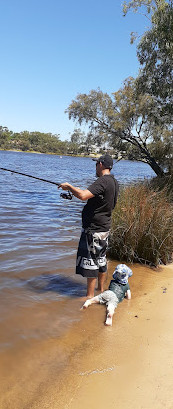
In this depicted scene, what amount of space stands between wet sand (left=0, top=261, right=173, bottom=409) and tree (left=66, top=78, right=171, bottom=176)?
579 inches

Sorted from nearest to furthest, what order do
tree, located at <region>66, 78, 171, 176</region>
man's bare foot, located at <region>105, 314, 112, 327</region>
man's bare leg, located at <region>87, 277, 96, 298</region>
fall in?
1. man's bare foot, located at <region>105, 314, 112, 327</region>
2. man's bare leg, located at <region>87, 277, 96, 298</region>
3. tree, located at <region>66, 78, 171, 176</region>

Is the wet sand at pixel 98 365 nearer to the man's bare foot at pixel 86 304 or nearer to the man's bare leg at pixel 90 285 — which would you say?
the man's bare foot at pixel 86 304

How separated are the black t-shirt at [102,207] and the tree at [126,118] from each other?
14.0 meters

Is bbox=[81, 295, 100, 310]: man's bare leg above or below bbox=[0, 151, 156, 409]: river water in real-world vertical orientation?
above

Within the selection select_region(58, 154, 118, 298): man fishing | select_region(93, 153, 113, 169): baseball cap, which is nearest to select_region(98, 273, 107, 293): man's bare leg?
select_region(58, 154, 118, 298): man fishing

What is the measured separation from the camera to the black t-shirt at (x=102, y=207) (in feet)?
14.0

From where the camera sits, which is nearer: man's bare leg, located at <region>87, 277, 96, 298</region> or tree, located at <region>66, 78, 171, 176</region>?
man's bare leg, located at <region>87, 277, 96, 298</region>

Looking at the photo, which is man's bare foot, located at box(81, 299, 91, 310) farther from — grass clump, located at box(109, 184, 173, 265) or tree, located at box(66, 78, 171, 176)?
tree, located at box(66, 78, 171, 176)

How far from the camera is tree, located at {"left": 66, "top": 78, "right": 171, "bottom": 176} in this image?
63.4 feet

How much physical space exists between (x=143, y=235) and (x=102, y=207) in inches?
73.1

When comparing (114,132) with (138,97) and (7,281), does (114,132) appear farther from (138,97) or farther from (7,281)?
(7,281)

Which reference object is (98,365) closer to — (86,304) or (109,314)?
(109,314)

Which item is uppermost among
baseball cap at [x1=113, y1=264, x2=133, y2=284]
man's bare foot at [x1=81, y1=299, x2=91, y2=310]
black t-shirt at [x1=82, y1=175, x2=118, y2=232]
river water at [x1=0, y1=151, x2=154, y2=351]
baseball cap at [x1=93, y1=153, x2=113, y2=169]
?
baseball cap at [x1=93, y1=153, x2=113, y2=169]

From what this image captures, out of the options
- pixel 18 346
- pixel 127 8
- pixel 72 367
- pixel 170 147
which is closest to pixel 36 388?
pixel 72 367
